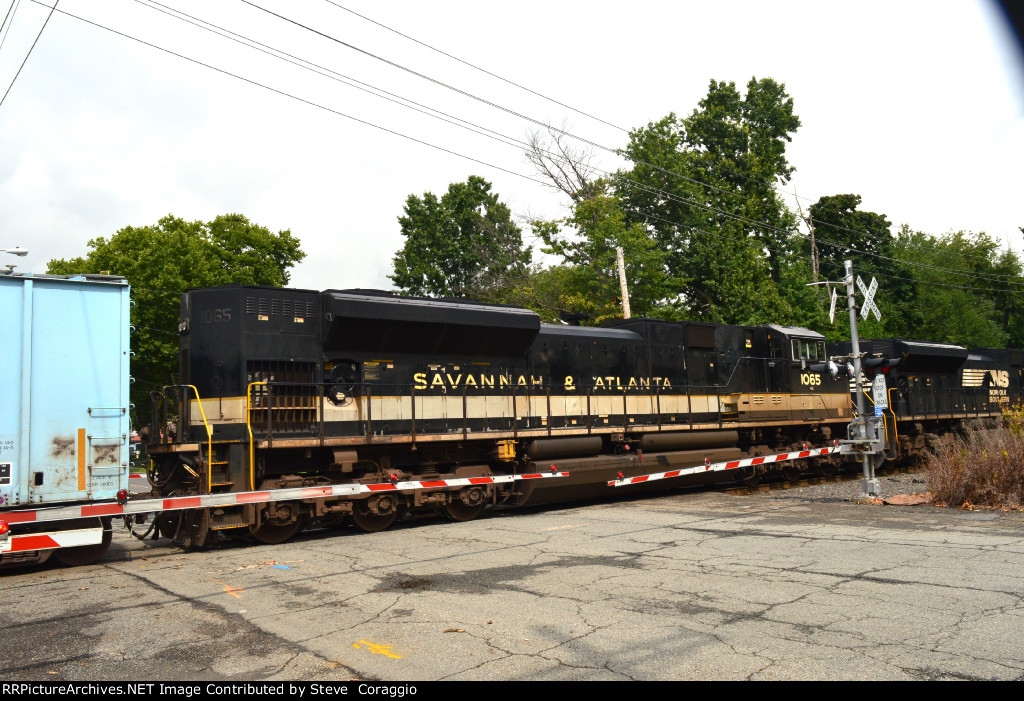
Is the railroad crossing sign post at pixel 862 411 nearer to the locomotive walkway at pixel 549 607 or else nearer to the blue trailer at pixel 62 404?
the locomotive walkway at pixel 549 607

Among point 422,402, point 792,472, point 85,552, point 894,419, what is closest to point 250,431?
point 85,552

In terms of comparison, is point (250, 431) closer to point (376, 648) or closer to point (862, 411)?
point (376, 648)

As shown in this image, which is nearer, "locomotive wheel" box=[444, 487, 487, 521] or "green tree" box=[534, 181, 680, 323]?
"locomotive wheel" box=[444, 487, 487, 521]

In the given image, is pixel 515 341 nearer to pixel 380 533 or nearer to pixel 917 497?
pixel 380 533

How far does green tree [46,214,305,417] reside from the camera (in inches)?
1432

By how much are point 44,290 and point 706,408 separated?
13.9 metres

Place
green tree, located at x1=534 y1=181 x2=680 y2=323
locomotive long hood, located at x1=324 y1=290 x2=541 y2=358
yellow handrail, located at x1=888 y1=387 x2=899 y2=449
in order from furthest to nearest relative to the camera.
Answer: green tree, located at x1=534 y1=181 x2=680 y2=323 → yellow handrail, located at x1=888 y1=387 x2=899 y2=449 → locomotive long hood, located at x1=324 y1=290 x2=541 y2=358

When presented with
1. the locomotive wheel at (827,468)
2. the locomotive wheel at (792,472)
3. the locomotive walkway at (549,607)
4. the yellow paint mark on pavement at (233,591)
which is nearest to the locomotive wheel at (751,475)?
the locomotive wheel at (792,472)

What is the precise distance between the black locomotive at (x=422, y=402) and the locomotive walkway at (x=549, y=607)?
3.94 ft

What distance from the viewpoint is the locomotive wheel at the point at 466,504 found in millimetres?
12891

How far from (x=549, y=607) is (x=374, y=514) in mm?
5739

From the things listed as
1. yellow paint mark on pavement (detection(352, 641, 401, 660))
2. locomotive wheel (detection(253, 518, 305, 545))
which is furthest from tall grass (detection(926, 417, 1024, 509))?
yellow paint mark on pavement (detection(352, 641, 401, 660))

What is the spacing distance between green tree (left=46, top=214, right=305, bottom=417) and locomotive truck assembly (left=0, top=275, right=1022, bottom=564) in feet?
84.6

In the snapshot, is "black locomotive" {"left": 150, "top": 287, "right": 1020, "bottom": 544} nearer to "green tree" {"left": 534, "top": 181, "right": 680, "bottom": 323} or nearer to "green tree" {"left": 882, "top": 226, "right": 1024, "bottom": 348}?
"green tree" {"left": 534, "top": 181, "right": 680, "bottom": 323}
